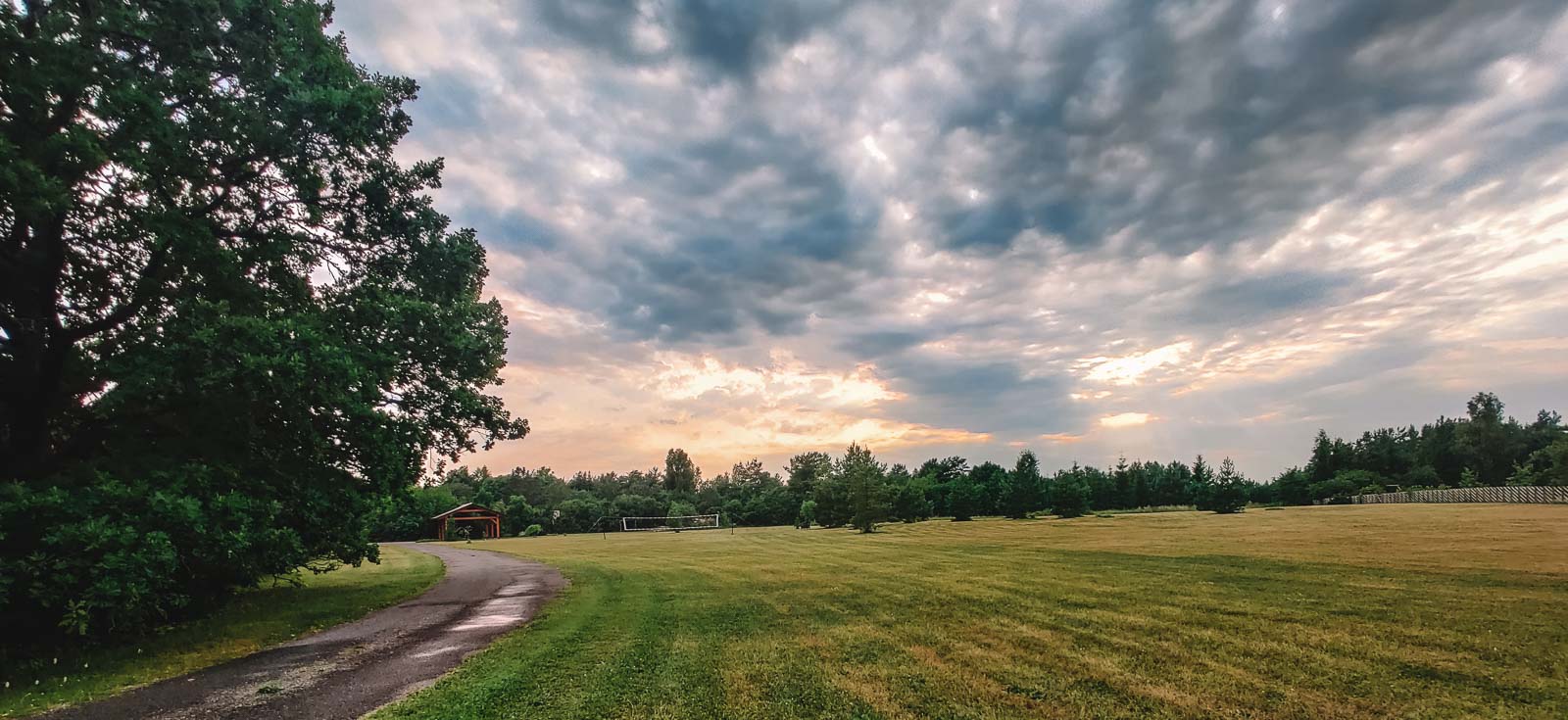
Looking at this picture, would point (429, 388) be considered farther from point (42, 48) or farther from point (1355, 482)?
point (1355, 482)

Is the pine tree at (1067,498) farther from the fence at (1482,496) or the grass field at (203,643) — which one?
the grass field at (203,643)

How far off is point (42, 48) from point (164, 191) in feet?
9.63

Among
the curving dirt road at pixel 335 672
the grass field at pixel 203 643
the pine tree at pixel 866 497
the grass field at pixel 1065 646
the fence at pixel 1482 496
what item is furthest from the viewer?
the fence at pixel 1482 496

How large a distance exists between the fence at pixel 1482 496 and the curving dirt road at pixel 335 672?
8828cm

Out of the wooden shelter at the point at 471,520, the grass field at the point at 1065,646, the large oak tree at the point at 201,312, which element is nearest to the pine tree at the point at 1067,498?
the grass field at the point at 1065,646

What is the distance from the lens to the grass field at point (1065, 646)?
7582 millimetres

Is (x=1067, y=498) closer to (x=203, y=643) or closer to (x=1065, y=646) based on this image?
(x=1065, y=646)

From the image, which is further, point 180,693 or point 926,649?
point 926,649

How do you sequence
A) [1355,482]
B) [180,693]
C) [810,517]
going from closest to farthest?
[180,693] < [810,517] < [1355,482]

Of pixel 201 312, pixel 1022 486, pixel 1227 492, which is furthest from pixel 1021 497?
pixel 201 312

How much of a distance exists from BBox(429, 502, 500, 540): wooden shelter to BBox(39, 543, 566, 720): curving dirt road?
6619 centimetres

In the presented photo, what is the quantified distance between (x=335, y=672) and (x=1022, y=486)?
238ft

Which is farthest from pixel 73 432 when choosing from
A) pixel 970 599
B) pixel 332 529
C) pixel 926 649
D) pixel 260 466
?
pixel 970 599

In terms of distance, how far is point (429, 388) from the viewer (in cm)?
1708
